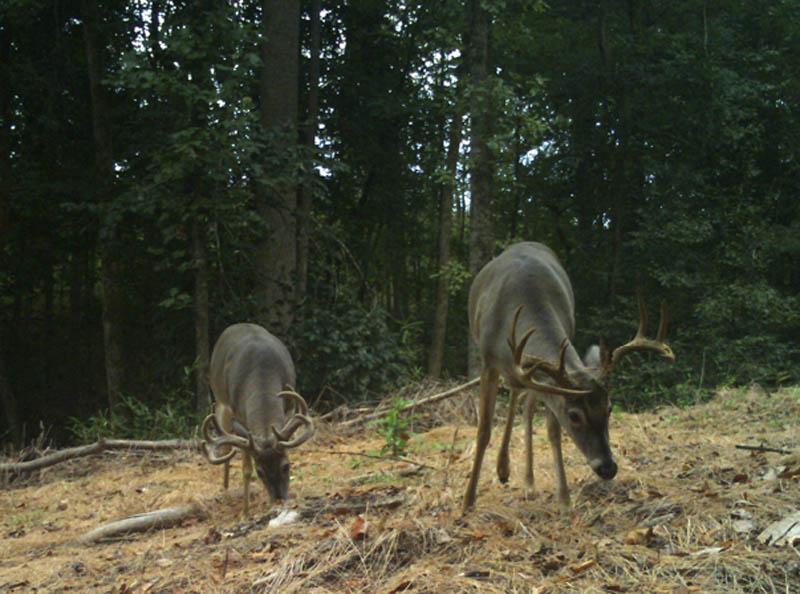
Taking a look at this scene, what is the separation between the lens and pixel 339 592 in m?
3.57

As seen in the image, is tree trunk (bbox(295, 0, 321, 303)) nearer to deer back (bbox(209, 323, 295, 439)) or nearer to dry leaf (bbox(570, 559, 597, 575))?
deer back (bbox(209, 323, 295, 439))

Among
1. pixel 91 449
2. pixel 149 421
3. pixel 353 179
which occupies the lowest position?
pixel 149 421

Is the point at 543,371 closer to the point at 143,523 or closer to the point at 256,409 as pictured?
the point at 143,523

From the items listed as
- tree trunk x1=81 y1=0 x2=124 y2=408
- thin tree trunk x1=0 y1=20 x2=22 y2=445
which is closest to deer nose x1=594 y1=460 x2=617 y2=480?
tree trunk x1=81 y1=0 x2=124 y2=408

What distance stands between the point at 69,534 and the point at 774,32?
1768cm

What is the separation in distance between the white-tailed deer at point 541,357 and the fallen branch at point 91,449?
488cm

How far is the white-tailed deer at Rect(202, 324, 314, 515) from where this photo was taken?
272 inches

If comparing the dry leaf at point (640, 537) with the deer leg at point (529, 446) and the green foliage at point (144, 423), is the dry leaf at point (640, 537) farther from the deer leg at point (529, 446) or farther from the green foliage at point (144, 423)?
the green foliage at point (144, 423)

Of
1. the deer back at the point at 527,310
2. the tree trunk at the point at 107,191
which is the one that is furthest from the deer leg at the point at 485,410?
the tree trunk at the point at 107,191

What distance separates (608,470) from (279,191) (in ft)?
27.7

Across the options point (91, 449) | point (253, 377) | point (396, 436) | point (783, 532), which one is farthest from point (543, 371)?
point (91, 449)

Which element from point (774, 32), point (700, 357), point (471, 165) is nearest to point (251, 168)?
point (471, 165)

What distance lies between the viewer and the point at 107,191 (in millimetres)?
12477

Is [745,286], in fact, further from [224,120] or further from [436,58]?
[224,120]
